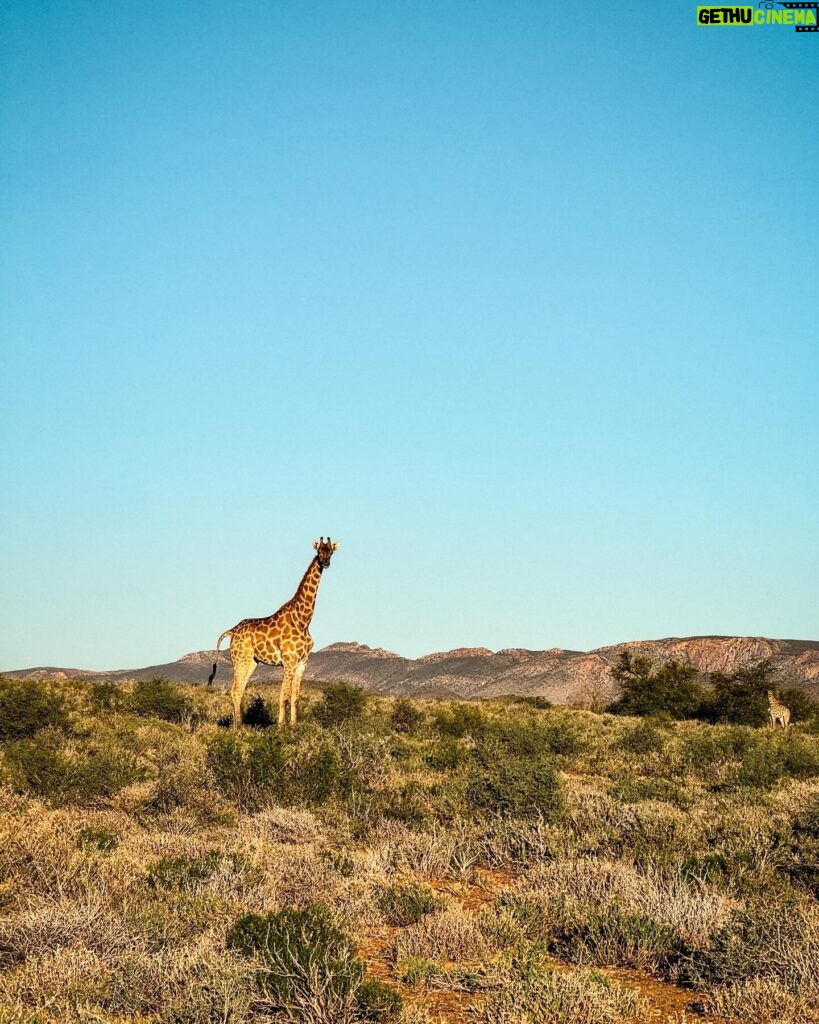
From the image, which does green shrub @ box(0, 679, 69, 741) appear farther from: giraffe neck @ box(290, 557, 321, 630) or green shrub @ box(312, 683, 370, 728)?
green shrub @ box(312, 683, 370, 728)

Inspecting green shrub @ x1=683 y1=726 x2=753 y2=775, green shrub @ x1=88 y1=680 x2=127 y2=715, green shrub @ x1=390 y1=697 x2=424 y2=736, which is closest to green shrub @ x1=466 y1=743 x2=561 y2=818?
green shrub @ x1=683 y1=726 x2=753 y2=775

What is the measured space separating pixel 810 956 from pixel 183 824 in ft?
23.5

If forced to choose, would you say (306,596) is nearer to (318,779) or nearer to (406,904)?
(318,779)

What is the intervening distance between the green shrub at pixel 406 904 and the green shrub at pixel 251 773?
4313 millimetres

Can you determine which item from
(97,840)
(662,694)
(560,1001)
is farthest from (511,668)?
(560,1001)

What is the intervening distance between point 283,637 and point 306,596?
3.46 feet

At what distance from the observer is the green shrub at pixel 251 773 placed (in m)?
11.7

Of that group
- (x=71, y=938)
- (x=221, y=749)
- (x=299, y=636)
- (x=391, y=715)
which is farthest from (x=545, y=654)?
(x=71, y=938)

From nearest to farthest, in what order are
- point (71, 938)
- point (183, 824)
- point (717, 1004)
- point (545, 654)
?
point (717, 1004), point (71, 938), point (183, 824), point (545, 654)

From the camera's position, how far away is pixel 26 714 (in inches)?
714

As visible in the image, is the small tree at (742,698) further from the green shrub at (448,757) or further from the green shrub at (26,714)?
the green shrub at (26,714)

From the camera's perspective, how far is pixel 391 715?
25.4 meters

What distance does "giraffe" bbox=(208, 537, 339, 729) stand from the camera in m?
18.8

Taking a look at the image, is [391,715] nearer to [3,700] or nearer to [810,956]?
[3,700]
